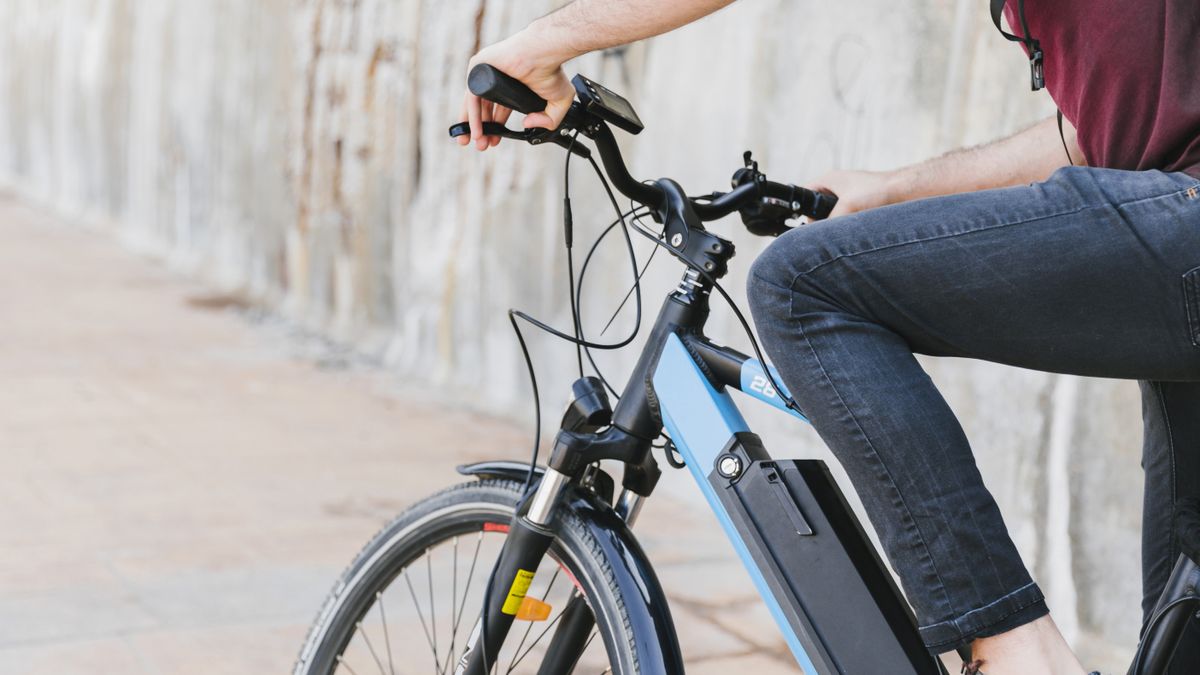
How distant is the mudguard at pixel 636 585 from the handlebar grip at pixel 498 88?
21.5 inches

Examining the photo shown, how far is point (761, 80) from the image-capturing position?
168 inches

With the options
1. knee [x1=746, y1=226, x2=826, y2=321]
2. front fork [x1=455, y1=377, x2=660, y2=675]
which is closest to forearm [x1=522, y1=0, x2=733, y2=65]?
knee [x1=746, y1=226, x2=826, y2=321]

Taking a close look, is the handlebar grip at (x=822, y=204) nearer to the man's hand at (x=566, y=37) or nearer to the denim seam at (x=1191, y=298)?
the man's hand at (x=566, y=37)

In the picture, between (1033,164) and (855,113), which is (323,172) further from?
(1033,164)

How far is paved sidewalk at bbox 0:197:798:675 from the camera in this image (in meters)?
3.31

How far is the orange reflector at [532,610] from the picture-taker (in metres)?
1.95

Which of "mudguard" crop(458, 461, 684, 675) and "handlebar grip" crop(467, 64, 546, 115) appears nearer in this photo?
"handlebar grip" crop(467, 64, 546, 115)

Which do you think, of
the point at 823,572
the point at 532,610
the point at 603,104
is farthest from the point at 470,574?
the point at 603,104

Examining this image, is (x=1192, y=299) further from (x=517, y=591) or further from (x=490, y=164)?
(x=490, y=164)

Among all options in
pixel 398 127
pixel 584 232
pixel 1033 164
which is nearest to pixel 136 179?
pixel 398 127

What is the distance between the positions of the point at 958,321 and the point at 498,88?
620mm

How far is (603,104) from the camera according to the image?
5.69 feet

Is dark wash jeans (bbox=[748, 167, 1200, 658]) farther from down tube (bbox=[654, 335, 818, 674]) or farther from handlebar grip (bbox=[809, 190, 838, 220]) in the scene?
handlebar grip (bbox=[809, 190, 838, 220])

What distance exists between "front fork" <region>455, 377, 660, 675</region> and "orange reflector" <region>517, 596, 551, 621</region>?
18mm
